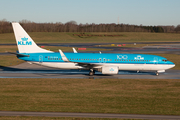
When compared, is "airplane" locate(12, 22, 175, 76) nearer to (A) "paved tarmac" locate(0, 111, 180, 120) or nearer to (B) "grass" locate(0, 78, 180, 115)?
(B) "grass" locate(0, 78, 180, 115)

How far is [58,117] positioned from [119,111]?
17.7 ft

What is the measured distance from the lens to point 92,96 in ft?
80.9

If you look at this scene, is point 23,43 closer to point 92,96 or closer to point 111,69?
point 111,69

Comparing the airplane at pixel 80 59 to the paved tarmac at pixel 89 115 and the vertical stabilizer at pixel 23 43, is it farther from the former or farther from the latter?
the paved tarmac at pixel 89 115

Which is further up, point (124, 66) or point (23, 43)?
point (23, 43)

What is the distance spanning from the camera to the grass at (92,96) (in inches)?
799

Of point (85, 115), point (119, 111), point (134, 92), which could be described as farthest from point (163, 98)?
point (85, 115)

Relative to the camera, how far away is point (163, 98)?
24.1 m

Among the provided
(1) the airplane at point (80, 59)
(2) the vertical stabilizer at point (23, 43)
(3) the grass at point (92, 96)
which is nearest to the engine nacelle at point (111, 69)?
(1) the airplane at point (80, 59)

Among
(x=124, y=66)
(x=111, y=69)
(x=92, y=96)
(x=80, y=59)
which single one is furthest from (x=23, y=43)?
(x=92, y=96)

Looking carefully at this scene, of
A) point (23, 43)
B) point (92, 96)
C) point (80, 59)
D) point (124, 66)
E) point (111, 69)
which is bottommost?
point (92, 96)

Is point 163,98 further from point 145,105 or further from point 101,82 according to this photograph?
point 101,82

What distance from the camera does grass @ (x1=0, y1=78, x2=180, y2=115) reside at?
2030 centimetres

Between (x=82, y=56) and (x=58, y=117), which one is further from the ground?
(x=82, y=56)
